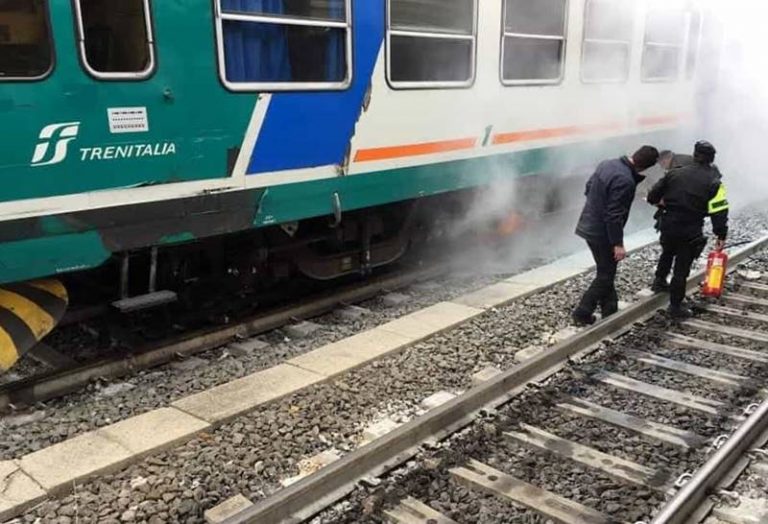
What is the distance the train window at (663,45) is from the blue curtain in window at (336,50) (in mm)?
5203

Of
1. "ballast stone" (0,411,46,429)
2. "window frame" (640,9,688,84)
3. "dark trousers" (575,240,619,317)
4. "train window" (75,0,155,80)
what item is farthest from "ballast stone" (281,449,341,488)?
"window frame" (640,9,688,84)

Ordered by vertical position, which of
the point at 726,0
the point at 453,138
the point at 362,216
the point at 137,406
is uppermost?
the point at 726,0

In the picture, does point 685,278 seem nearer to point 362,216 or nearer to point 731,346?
point 731,346

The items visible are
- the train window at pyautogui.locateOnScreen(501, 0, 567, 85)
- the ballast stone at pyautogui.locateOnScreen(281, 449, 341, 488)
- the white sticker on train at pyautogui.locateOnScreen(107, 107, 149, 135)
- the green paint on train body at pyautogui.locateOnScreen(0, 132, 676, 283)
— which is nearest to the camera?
the ballast stone at pyautogui.locateOnScreen(281, 449, 341, 488)

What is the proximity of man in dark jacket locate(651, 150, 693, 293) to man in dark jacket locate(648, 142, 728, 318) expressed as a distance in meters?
0.10

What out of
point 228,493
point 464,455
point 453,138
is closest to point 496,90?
point 453,138

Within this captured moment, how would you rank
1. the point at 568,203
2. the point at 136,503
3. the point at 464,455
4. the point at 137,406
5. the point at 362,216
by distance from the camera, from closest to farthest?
the point at 136,503 → the point at 464,455 → the point at 137,406 → the point at 362,216 → the point at 568,203

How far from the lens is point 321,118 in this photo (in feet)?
17.2

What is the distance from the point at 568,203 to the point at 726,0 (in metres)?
4.68

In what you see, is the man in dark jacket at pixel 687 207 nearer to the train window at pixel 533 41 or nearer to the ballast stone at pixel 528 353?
the ballast stone at pixel 528 353

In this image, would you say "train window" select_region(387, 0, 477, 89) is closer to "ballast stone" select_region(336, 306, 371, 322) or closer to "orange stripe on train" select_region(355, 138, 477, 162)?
"orange stripe on train" select_region(355, 138, 477, 162)

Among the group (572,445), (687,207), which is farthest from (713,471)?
(687,207)

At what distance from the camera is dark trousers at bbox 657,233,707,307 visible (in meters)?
5.79

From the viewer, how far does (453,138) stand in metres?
6.42
